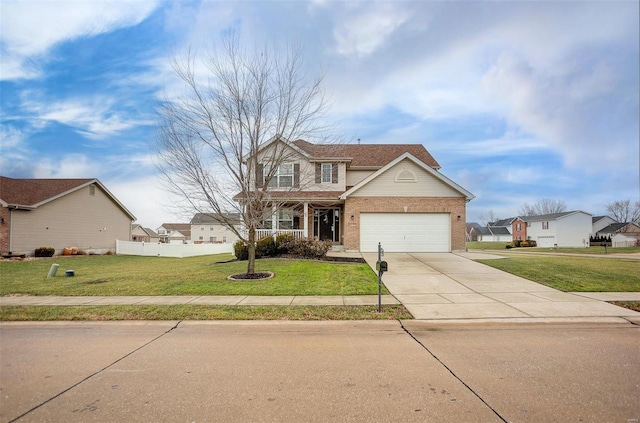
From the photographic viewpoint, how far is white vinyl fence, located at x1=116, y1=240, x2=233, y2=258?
1013 inches

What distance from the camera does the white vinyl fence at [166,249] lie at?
25719 mm

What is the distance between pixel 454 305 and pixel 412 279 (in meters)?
3.20

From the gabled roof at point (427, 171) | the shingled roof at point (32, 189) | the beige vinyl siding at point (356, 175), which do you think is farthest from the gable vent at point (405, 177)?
the shingled roof at point (32, 189)

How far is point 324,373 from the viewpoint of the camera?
14.2 feet

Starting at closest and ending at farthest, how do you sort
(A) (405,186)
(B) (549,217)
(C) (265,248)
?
(C) (265,248) → (A) (405,186) → (B) (549,217)

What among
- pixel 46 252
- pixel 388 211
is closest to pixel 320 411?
pixel 388 211

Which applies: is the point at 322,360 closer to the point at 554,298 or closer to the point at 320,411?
the point at 320,411

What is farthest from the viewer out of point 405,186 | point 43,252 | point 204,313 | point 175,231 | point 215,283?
point 175,231

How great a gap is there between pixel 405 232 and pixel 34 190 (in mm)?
27358

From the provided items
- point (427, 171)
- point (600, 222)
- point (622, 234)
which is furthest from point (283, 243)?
point (600, 222)

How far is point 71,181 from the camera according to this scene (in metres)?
28.3

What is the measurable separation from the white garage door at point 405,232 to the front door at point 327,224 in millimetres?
3144

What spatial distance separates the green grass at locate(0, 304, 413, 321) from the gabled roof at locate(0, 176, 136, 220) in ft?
66.7

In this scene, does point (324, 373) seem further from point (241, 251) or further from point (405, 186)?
point (405, 186)
